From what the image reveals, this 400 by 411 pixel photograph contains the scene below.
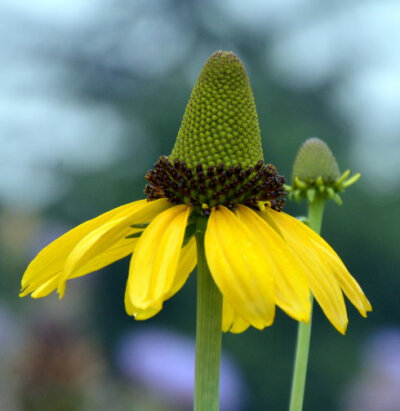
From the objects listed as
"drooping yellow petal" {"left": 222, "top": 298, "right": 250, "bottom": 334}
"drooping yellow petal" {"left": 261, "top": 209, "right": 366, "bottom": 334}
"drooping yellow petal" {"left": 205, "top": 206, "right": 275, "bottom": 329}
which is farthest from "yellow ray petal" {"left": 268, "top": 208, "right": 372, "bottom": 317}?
"drooping yellow petal" {"left": 222, "top": 298, "right": 250, "bottom": 334}

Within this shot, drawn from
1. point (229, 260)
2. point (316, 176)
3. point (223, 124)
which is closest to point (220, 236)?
point (229, 260)

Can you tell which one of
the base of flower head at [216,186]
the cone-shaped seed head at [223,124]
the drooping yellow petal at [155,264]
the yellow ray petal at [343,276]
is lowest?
the yellow ray petal at [343,276]

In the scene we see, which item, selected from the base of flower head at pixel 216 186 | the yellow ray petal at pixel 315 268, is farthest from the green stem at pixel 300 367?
the base of flower head at pixel 216 186

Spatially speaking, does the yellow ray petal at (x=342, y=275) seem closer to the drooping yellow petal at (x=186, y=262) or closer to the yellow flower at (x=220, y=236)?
the yellow flower at (x=220, y=236)

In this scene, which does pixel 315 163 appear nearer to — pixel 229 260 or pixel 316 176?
pixel 316 176

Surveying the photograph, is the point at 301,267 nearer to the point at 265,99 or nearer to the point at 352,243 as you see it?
the point at 352,243

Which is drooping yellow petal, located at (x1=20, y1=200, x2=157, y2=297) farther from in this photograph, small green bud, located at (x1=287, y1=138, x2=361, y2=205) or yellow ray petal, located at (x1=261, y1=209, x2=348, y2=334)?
small green bud, located at (x1=287, y1=138, x2=361, y2=205)
